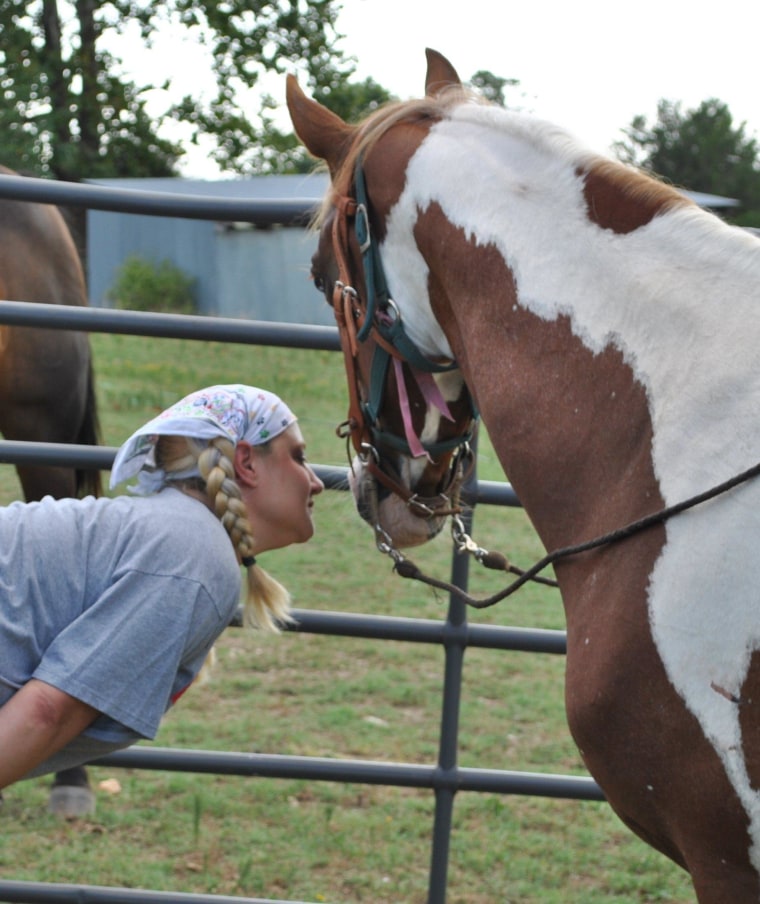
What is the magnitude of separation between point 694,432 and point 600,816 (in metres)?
2.72

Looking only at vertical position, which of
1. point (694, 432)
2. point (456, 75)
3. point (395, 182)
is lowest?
point (694, 432)

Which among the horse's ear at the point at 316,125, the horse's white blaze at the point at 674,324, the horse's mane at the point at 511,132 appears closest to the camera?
the horse's white blaze at the point at 674,324

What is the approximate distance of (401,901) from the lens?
327 cm

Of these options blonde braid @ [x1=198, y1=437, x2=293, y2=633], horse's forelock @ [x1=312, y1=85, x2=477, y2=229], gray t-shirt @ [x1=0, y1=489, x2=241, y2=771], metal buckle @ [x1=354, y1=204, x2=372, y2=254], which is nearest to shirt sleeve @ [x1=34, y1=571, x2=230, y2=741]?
gray t-shirt @ [x1=0, y1=489, x2=241, y2=771]

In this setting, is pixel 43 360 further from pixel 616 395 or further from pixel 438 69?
pixel 616 395

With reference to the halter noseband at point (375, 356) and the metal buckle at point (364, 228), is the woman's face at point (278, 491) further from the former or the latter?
the metal buckle at point (364, 228)

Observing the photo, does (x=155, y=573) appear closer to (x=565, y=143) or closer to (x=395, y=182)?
(x=395, y=182)

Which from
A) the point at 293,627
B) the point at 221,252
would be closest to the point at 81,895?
the point at 293,627

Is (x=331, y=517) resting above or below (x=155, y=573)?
below

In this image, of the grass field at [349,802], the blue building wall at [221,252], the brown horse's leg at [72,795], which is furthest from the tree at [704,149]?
the brown horse's leg at [72,795]

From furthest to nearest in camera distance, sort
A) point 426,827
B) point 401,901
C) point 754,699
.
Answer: point 426,827, point 401,901, point 754,699

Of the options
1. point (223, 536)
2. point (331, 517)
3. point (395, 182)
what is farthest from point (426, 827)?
point (331, 517)

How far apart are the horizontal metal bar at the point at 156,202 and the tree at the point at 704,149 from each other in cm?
3583

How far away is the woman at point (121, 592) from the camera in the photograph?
5.80 ft
